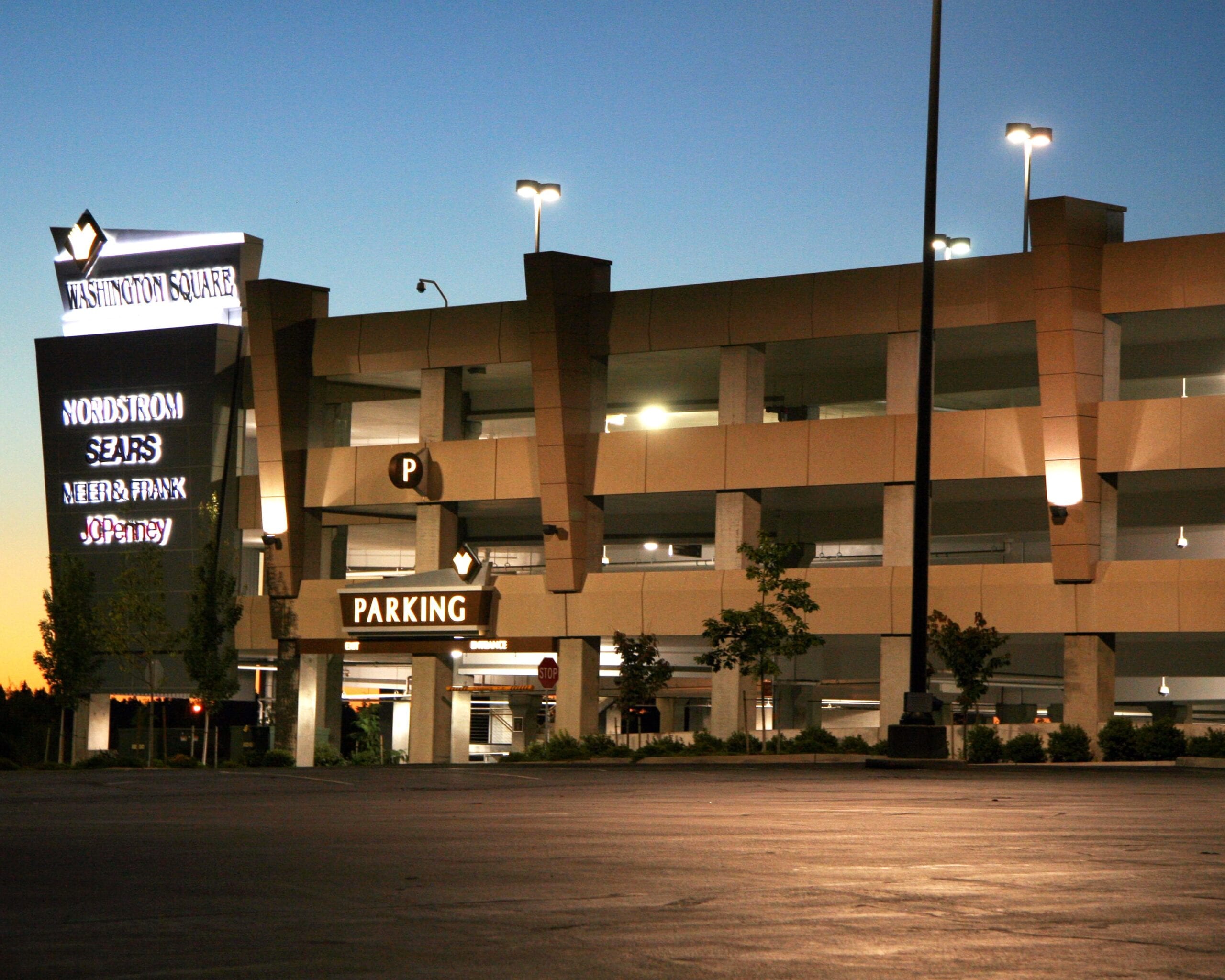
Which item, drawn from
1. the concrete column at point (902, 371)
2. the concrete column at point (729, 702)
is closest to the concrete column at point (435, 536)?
the concrete column at point (729, 702)

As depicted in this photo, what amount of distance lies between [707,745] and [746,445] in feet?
27.9

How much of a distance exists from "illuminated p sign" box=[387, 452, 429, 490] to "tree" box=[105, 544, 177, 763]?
9009mm

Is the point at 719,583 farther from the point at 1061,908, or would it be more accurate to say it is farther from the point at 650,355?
the point at 1061,908

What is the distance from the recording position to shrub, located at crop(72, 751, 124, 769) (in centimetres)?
4803

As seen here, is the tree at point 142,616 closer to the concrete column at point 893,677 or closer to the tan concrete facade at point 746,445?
the tan concrete facade at point 746,445

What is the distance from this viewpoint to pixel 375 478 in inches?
2087

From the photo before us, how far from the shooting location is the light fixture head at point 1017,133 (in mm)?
47906

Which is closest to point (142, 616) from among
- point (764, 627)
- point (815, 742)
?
point (764, 627)

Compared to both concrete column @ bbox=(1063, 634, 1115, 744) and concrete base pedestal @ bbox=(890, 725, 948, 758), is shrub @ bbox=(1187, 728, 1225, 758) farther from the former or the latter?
concrete base pedestal @ bbox=(890, 725, 948, 758)

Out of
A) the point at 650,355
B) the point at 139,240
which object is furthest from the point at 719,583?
the point at 139,240

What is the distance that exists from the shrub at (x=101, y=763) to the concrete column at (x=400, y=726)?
48.2ft

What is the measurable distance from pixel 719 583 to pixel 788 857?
3662 cm

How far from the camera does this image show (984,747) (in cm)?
4022

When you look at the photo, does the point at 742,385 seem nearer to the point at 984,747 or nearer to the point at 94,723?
the point at 984,747
